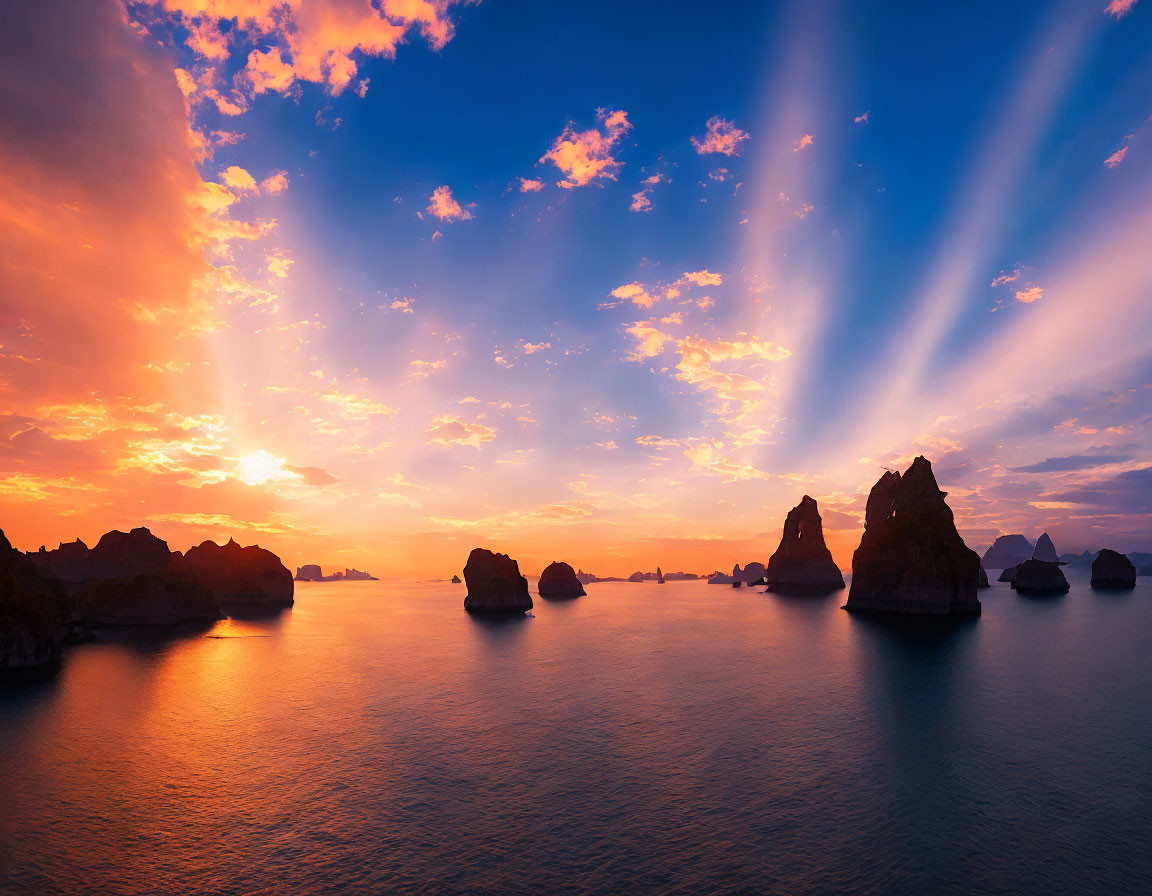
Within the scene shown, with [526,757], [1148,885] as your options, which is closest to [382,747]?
[526,757]

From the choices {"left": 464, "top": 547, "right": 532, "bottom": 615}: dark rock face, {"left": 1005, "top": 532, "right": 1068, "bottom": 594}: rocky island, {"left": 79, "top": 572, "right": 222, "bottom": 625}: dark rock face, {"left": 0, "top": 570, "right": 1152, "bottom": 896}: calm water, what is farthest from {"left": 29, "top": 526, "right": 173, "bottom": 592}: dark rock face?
{"left": 1005, "top": 532, "right": 1068, "bottom": 594}: rocky island

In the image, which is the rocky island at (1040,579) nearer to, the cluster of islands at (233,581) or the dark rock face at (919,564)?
the cluster of islands at (233,581)

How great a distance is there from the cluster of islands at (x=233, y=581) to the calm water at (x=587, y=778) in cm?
1052

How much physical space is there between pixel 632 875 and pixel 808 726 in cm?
2822

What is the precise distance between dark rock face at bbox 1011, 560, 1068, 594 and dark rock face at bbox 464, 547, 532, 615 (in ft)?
Result: 594

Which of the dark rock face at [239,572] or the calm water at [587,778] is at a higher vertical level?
the dark rock face at [239,572]

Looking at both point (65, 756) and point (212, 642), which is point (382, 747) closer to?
point (65, 756)

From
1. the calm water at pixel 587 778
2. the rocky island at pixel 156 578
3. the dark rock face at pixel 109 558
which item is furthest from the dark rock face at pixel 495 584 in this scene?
the dark rock face at pixel 109 558

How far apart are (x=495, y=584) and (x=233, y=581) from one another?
92.9m

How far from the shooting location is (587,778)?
3603cm

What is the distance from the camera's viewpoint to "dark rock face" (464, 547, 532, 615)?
15988 cm

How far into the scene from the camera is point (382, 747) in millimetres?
42625

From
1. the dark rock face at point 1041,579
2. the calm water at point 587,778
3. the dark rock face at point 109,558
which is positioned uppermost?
the dark rock face at point 109,558

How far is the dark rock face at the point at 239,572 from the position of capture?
579 ft
